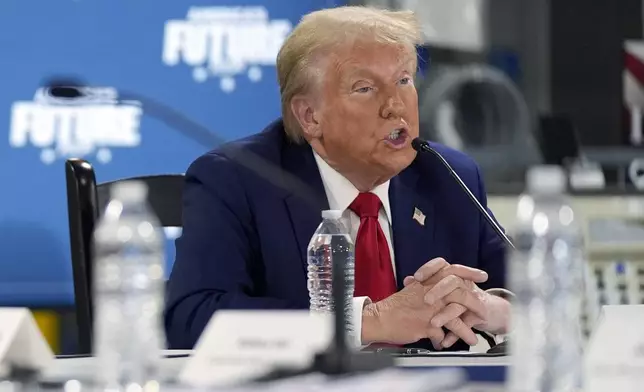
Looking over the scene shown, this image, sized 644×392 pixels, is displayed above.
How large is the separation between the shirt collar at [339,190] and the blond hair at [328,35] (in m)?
0.11

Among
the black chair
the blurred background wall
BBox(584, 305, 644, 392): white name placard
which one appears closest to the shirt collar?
the black chair

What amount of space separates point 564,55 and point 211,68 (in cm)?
129

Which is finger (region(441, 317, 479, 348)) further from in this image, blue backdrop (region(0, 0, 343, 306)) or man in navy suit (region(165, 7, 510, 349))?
blue backdrop (region(0, 0, 343, 306))

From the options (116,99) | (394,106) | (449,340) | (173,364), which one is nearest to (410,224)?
(394,106)

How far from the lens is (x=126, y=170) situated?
4.00 meters

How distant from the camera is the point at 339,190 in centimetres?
241

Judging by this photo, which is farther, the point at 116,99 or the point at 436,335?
the point at 116,99

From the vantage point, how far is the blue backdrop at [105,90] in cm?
397

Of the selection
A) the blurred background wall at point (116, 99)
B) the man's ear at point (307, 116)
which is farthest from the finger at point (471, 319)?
the blurred background wall at point (116, 99)

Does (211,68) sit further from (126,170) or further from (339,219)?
(339,219)

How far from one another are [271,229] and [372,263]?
0.21 meters

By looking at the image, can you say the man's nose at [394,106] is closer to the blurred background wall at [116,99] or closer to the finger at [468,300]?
the finger at [468,300]

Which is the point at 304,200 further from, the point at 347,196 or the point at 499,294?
the point at 499,294

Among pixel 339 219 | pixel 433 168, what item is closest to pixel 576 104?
pixel 433 168
